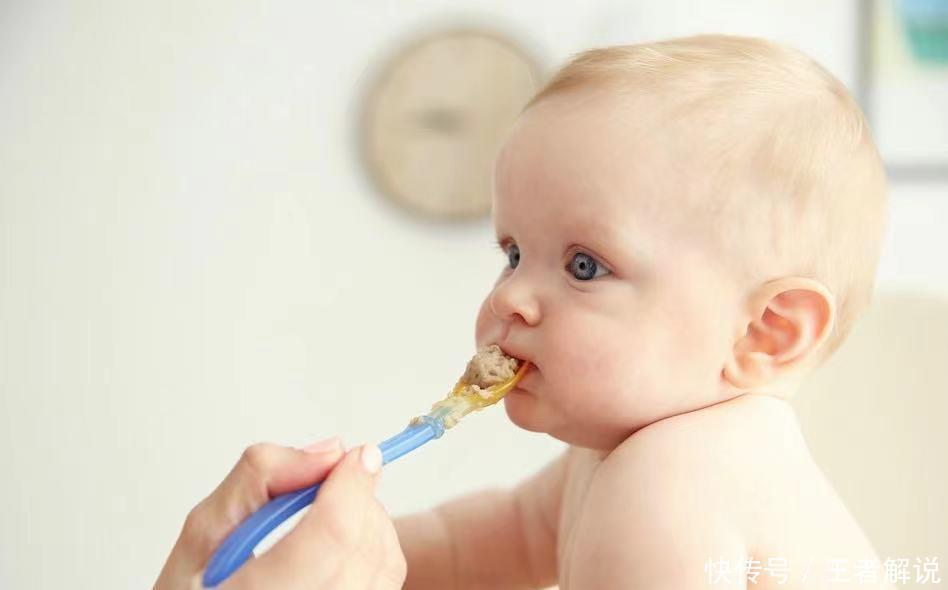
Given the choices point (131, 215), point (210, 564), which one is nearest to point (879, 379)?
point (210, 564)

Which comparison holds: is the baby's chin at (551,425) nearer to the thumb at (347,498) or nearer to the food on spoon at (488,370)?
the food on spoon at (488,370)

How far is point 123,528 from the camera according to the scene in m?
2.17

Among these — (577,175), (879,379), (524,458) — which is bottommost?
(524,458)

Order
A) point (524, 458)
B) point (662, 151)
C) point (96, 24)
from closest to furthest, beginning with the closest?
point (662, 151), point (96, 24), point (524, 458)

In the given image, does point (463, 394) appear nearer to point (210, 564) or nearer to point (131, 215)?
point (210, 564)

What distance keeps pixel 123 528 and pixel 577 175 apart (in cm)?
177

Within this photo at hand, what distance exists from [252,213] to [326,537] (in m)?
1.62

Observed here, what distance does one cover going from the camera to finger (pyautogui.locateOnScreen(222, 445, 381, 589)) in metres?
0.55

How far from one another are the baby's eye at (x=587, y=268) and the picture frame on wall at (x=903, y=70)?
64.3 inches

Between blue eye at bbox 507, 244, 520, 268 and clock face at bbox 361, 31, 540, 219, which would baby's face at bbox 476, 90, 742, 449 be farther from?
clock face at bbox 361, 31, 540, 219

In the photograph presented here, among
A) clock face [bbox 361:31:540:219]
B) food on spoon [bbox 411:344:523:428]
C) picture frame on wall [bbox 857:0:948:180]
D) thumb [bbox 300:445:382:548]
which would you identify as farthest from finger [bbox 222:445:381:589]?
picture frame on wall [bbox 857:0:948:180]

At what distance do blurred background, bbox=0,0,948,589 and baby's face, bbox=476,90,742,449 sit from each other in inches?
55.7

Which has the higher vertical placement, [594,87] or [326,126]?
[326,126]

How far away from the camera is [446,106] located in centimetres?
212
